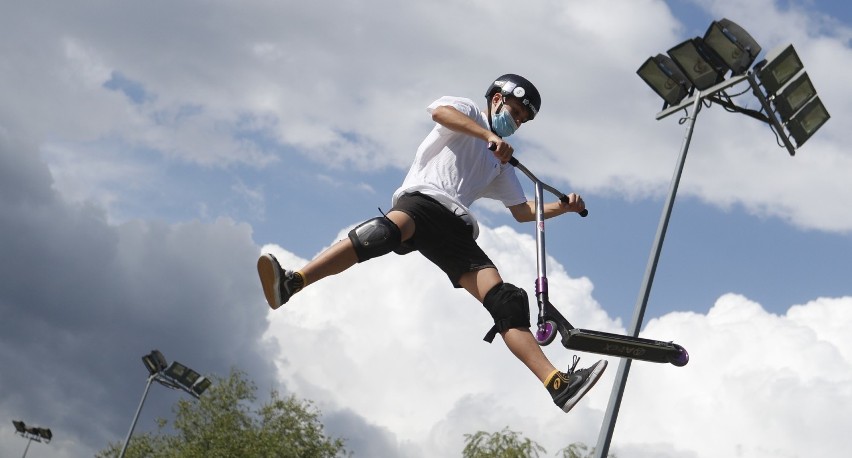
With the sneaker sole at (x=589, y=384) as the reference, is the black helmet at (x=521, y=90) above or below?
above

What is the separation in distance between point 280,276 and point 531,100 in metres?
1.66

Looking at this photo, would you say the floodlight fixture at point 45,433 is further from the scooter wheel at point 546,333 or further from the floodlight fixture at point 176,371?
the scooter wheel at point 546,333

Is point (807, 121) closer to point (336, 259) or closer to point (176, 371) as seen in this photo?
point (336, 259)

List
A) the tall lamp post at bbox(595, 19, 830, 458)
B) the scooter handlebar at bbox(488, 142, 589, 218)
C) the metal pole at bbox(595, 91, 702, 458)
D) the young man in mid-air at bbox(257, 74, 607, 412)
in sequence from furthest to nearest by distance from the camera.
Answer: the tall lamp post at bbox(595, 19, 830, 458)
the metal pole at bbox(595, 91, 702, 458)
the young man in mid-air at bbox(257, 74, 607, 412)
the scooter handlebar at bbox(488, 142, 589, 218)

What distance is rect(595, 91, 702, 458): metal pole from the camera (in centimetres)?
1012

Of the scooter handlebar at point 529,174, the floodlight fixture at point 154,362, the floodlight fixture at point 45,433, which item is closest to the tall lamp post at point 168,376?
the floodlight fixture at point 154,362

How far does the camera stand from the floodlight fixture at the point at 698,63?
39.3 ft

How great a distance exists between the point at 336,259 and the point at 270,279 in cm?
36

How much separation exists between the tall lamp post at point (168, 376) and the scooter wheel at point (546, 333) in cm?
3375

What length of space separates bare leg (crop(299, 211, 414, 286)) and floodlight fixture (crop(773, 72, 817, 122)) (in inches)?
360

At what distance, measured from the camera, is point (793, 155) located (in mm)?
13094

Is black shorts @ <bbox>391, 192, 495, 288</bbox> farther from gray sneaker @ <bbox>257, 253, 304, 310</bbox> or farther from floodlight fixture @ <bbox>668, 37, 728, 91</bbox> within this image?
floodlight fixture @ <bbox>668, 37, 728, 91</bbox>

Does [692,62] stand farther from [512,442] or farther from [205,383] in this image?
[205,383]


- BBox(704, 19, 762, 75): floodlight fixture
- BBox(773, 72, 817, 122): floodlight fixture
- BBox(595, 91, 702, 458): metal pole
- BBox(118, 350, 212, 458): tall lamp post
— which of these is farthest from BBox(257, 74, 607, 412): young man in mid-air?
BBox(118, 350, 212, 458): tall lamp post
